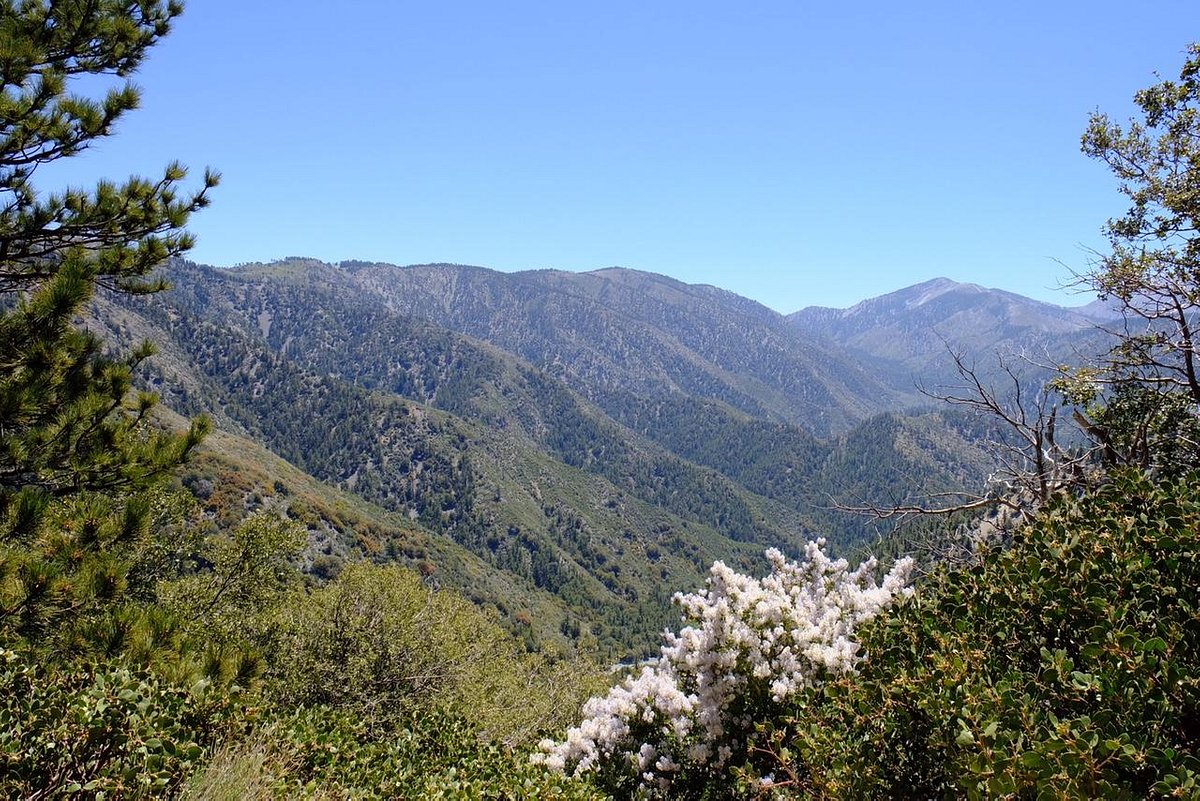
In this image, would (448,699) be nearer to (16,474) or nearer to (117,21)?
(16,474)

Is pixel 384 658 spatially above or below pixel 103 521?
below

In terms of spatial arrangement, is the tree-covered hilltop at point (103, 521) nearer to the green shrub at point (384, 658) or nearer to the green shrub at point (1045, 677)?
the green shrub at point (1045, 677)

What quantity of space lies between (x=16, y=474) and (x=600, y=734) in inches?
312

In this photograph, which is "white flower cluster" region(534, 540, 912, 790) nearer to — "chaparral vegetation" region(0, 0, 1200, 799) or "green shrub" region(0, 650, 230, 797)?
"chaparral vegetation" region(0, 0, 1200, 799)

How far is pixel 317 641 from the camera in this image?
2347cm

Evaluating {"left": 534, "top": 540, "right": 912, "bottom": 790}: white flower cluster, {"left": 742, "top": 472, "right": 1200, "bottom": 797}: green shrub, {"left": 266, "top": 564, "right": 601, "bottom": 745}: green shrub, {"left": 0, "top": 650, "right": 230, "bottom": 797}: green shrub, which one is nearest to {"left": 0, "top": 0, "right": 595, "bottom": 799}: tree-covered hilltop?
{"left": 0, "top": 650, "right": 230, "bottom": 797}: green shrub

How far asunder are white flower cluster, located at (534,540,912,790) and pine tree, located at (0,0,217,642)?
6.19m

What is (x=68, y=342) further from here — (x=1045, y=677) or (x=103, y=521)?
(x=1045, y=677)

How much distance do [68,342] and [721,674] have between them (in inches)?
357

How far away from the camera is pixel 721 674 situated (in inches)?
316

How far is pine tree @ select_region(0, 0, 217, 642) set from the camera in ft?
25.9

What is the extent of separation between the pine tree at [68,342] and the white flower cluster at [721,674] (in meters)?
6.19

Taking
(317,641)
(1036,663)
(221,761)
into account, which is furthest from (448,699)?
(1036,663)

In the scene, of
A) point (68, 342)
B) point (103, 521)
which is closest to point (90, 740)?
point (103, 521)
